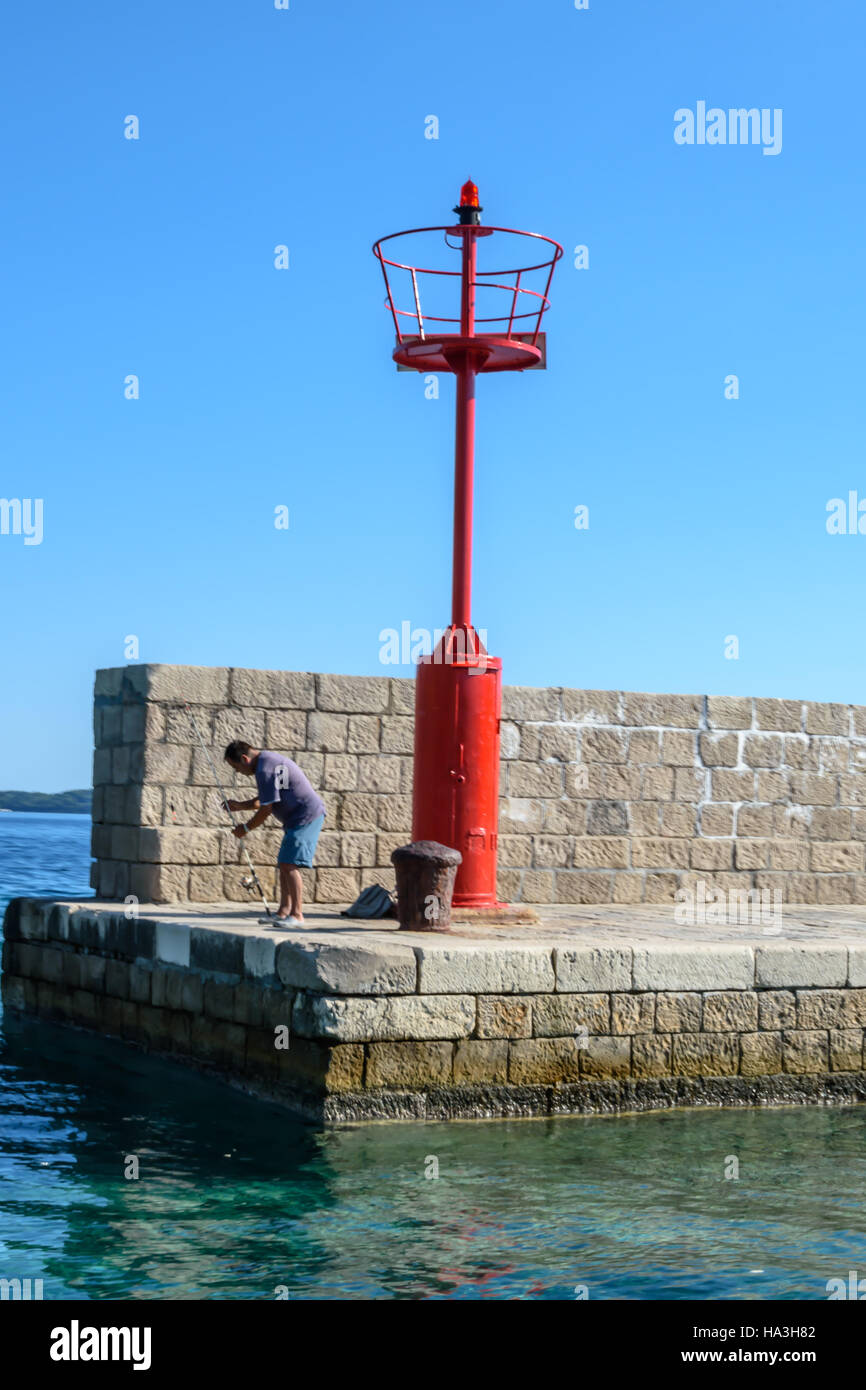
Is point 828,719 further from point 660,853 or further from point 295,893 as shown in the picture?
point 295,893

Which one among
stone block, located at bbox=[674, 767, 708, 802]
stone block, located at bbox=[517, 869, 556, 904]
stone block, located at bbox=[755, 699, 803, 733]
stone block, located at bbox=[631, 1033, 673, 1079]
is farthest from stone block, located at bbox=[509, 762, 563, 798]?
stone block, located at bbox=[631, 1033, 673, 1079]

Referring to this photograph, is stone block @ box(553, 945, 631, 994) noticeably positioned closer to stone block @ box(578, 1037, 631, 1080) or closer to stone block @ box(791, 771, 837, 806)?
stone block @ box(578, 1037, 631, 1080)

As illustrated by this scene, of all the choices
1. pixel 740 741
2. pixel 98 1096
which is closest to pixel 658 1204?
pixel 98 1096

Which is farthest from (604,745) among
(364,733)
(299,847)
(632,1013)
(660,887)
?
(632,1013)

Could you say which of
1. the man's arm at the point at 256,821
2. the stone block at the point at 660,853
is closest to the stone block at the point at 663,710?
the stone block at the point at 660,853

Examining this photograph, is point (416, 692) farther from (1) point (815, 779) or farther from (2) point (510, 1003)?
(1) point (815, 779)

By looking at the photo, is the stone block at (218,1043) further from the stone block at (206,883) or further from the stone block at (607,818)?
the stone block at (607,818)

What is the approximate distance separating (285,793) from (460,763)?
3.67ft

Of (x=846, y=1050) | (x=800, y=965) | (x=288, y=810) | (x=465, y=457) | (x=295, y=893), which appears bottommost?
(x=846, y=1050)

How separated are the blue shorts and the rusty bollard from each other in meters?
0.54

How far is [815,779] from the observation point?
12.1 meters

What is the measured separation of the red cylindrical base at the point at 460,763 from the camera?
9523mm

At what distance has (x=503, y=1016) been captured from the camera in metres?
7.91

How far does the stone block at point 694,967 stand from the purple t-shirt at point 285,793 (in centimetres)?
203
